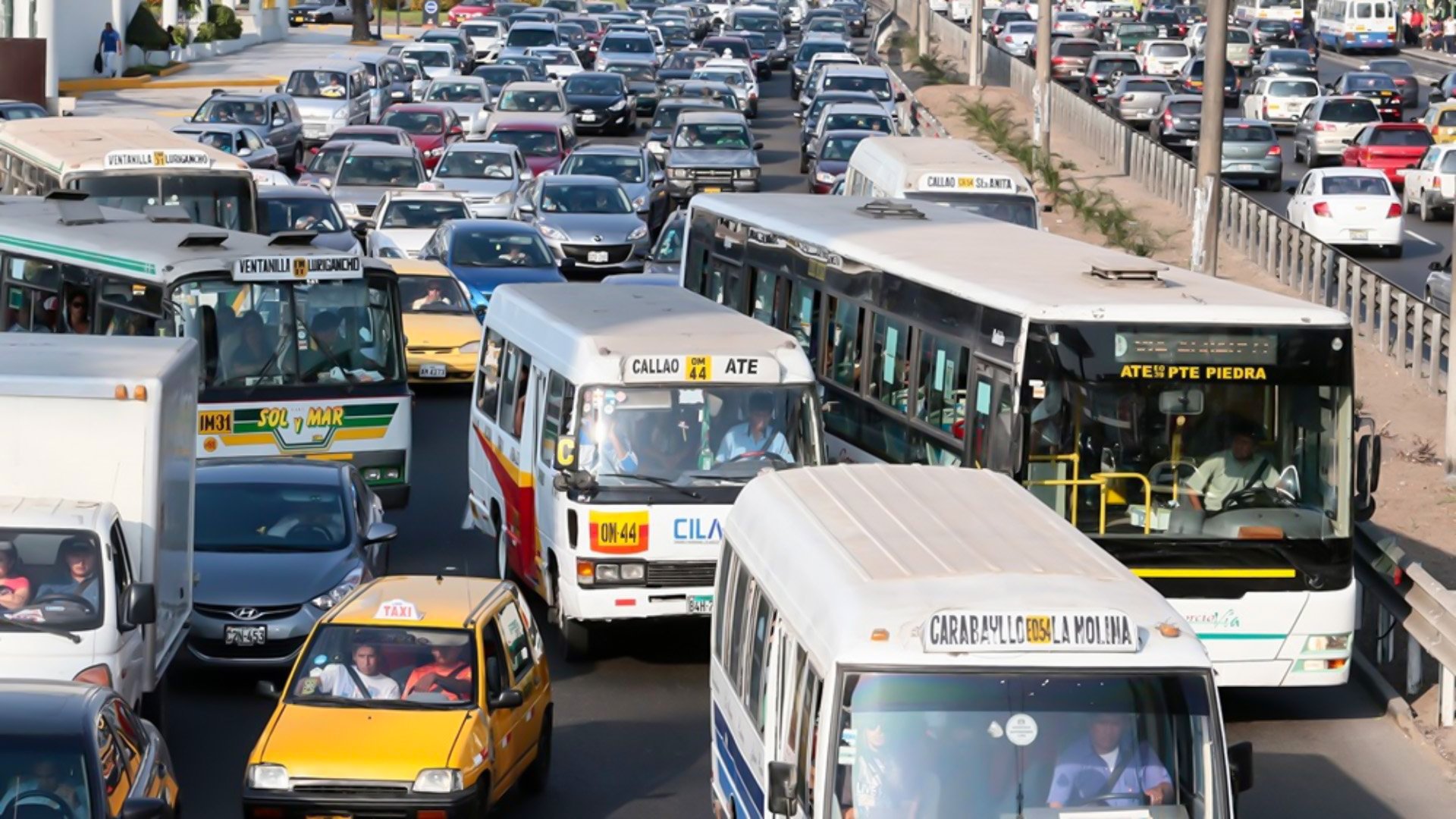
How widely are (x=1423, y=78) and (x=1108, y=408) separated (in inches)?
2622

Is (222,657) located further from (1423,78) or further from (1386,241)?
(1423,78)

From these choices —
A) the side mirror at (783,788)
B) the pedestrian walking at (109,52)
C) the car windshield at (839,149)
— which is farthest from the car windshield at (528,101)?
the side mirror at (783,788)

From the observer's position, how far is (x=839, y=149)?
41.8 m

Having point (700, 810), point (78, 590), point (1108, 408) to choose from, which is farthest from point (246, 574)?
point (1108, 408)

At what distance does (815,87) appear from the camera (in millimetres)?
55719

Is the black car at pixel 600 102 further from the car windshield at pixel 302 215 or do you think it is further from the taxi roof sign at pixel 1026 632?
the taxi roof sign at pixel 1026 632

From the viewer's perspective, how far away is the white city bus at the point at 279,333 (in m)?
19.1

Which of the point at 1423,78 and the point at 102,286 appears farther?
the point at 1423,78

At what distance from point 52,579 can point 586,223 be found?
2250 cm

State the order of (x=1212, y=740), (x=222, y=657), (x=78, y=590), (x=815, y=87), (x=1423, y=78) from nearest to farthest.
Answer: (x=1212, y=740)
(x=78, y=590)
(x=222, y=657)
(x=815, y=87)
(x=1423, y=78)

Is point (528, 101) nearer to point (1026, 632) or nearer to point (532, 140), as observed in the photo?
point (532, 140)

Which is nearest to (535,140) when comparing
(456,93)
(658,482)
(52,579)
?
(456,93)

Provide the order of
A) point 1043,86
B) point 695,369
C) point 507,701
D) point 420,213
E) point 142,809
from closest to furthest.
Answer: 1. point 142,809
2. point 507,701
3. point 695,369
4. point 420,213
5. point 1043,86

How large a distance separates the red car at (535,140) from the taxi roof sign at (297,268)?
2303 cm
